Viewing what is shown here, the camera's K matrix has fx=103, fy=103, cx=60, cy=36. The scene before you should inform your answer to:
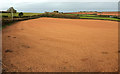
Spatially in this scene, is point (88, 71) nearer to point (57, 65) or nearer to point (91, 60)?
point (91, 60)

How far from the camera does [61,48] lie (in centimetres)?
274

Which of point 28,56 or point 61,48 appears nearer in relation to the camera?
point 28,56

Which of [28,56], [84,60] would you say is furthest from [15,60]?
[84,60]

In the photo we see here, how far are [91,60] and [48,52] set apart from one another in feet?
3.32

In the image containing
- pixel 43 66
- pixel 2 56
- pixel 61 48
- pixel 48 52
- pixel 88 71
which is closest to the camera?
pixel 88 71

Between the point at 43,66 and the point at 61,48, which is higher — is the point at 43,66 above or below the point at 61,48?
below

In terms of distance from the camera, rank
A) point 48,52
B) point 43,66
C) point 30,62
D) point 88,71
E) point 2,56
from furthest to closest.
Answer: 1. point 48,52
2. point 2,56
3. point 30,62
4. point 43,66
5. point 88,71

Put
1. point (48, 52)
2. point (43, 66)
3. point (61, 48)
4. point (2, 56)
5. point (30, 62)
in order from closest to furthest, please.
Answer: point (43, 66) < point (30, 62) < point (2, 56) < point (48, 52) < point (61, 48)

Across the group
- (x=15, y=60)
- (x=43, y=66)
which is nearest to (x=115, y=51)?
(x=43, y=66)

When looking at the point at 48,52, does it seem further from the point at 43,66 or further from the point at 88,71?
the point at 88,71

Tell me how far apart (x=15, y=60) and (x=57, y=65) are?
2.87ft

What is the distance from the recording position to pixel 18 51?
2.52m

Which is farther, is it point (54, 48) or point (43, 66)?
point (54, 48)

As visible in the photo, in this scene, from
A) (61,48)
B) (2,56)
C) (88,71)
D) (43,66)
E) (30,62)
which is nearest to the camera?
(88,71)
